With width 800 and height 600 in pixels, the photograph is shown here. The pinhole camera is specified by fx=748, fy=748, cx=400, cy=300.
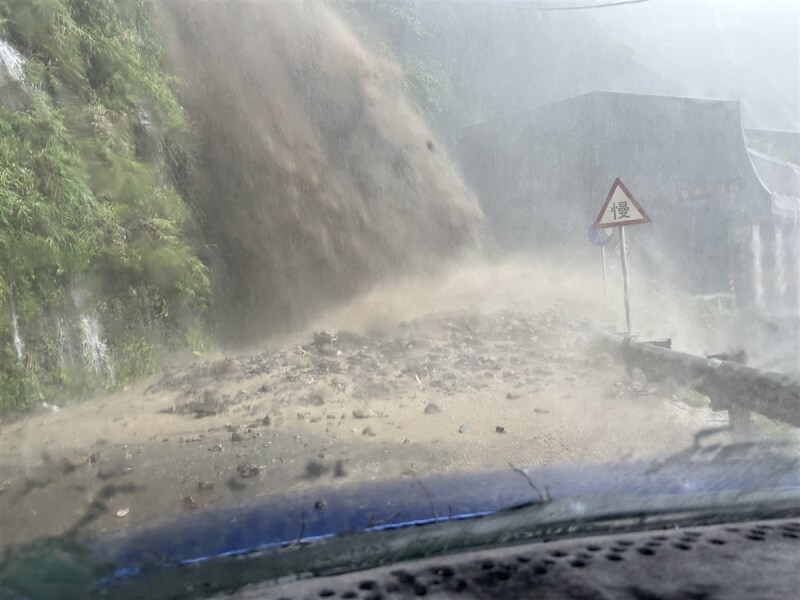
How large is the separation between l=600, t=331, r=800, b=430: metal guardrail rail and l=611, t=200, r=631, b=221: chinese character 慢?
74.4 inches

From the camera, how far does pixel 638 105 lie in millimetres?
21172

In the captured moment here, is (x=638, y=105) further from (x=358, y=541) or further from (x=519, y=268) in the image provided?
(x=358, y=541)

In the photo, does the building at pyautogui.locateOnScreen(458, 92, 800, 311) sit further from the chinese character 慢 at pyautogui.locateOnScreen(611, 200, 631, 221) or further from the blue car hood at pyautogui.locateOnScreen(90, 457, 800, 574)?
the blue car hood at pyautogui.locateOnScreen(90, 457, 800, 574)

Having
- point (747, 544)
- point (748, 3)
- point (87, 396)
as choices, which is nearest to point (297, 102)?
point (87, 396)

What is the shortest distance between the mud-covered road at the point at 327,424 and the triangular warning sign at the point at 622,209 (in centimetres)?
211

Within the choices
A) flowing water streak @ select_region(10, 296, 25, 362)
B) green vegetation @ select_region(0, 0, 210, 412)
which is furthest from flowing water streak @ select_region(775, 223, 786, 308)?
flowing water streak @ select_region(10, 296, 25, 362)

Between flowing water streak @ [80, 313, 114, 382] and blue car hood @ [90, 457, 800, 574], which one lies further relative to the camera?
flowing water streak @ [80, 313, 114, 382]

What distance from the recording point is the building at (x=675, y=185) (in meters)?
21.3

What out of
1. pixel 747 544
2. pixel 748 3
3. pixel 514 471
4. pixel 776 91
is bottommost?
pixel 514 471

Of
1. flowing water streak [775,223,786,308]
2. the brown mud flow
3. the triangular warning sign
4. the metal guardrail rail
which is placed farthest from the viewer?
flowing water streak [775,223,786,308]

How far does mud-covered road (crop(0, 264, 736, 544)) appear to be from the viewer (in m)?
5.86

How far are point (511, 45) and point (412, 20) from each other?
638 cm

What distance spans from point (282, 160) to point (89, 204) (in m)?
4.20

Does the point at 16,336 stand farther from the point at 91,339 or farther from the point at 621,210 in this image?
the point at 621,210
